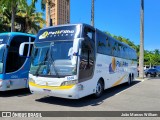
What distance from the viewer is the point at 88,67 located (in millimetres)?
9914

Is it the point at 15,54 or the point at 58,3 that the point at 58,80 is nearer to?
the point at 15,54

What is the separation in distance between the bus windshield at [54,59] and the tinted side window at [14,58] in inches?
72.5

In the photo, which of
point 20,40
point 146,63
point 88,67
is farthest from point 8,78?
point 146,63

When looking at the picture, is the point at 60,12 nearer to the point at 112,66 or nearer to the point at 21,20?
the point at 21,20

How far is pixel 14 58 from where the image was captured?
11.6 metres

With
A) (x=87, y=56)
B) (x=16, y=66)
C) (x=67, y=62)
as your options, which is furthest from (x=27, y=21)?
(x=67, y=62)

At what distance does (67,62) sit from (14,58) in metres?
3.68

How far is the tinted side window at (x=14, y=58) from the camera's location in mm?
11289

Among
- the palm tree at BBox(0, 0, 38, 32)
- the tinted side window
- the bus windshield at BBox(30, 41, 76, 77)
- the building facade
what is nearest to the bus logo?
the bus windshield at BBox(30, 41, 76, 77)

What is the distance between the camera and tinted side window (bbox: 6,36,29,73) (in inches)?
444

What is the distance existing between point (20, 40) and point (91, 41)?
4.00m

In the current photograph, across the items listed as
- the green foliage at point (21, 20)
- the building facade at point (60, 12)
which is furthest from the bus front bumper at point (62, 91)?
the building facade at point (60, 12)

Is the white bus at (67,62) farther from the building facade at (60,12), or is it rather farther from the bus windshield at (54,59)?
the building facade at (60,12)

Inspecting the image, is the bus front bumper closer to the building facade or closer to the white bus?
the white bus
